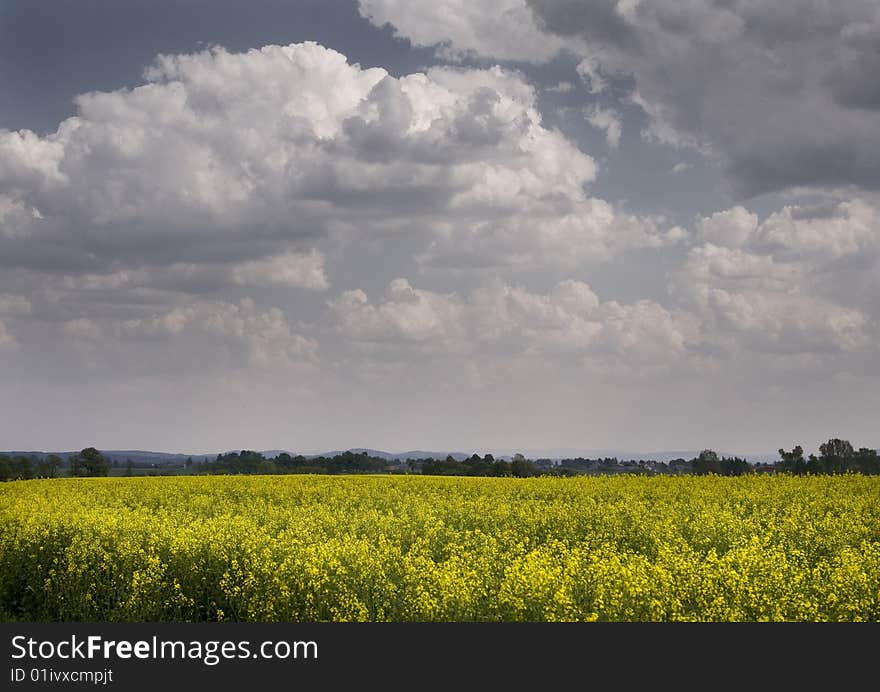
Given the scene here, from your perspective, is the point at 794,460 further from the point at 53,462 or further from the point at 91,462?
the point at 53,462

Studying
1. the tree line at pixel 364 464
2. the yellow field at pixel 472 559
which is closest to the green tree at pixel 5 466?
the tree line at pixel 364 464

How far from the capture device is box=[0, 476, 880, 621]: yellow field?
29.4ft

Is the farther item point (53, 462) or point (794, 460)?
point (53, 462)

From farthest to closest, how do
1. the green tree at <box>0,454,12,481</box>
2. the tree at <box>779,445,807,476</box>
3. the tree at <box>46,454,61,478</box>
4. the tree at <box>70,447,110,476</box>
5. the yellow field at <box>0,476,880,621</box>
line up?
the tree at <box>46,454,61,478</box> → the tree at <box>70,447,110,476</box> → the green tree at <box>0,454,12,481</box> → the tree at <box>779,445,807,476</box> → the yellow field at <box>0,476,880,621</box>

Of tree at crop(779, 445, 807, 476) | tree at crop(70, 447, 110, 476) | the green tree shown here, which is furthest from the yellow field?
tree at crop(70, 447, 110, 476)

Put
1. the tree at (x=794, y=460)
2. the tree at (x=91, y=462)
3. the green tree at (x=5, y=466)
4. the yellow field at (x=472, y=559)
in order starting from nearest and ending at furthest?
the yellow field at (x=472, y=559)
the tree at (x=794, y=460)
the green tree at (x=5, y=466)
the tree at (x=91, y=462)

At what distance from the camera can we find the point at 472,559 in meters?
11.3

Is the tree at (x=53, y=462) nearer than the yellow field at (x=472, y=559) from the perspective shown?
No

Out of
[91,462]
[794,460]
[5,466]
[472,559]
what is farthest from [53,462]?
[472,559]

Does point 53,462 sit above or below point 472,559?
below

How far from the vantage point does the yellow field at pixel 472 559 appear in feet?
29.4

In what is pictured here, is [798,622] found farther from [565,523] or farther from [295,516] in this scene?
[295,516]

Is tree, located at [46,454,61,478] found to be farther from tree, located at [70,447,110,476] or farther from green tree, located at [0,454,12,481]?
tree, located at [70,447,110,476]

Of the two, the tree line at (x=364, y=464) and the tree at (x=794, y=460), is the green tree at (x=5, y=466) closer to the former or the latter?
the tree line at (x=364, y=464)
